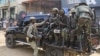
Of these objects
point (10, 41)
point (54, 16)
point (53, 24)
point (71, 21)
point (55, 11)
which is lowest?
point (10, 41)

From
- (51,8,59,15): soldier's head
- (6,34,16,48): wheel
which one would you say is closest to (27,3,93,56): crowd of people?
(51,8,59,15): soldier's head

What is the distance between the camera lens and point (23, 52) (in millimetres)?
10414

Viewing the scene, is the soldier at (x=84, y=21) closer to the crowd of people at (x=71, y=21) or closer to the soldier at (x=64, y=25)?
the crowd of people at (x=71, y=21)

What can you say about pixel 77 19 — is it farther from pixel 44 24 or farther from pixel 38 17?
pixel 38 17

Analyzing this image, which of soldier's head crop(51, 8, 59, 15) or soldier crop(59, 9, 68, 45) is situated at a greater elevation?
soldier's head crop(51, 8, 59, 15)

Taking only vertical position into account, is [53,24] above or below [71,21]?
below

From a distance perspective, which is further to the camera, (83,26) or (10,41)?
(10,41)

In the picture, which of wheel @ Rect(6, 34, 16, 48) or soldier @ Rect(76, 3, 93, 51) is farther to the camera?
wheel @ Rect(6, 34, 16, 48)

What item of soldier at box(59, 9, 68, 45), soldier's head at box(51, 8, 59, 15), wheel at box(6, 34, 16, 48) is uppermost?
soldier's head at box(51, 8, 59, 15)

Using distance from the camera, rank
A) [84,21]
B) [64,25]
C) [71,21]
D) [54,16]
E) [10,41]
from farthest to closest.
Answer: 1. [10,41]
2. [54,16]
3. [64,25]
4. [71,21]
5. [84,21]

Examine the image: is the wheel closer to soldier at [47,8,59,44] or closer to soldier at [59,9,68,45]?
soldier at [47,8,59,44]

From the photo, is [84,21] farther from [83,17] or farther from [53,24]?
[53,24]

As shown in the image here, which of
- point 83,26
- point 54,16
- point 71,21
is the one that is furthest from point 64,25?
point 83,26

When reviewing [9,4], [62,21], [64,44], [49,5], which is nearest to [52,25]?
[62,21]
